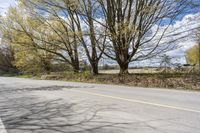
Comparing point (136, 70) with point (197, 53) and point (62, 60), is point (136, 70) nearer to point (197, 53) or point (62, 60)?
point (62, 60)

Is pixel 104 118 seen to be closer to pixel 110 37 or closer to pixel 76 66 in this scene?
pixel 110 37

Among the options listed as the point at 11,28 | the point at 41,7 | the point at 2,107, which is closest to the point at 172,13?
the point at 41,7

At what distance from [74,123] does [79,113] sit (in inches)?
57.7

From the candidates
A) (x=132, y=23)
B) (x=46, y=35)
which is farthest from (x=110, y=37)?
(x=46, y=35)

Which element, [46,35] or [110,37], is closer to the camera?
[110,37]

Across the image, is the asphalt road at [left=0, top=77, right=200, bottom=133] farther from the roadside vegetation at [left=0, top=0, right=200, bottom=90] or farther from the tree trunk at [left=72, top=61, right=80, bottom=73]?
the tree trunk at [left=72, top=61, right=80, bottom=73]

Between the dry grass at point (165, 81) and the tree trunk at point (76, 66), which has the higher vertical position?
the tree trunk at point (76, 66)

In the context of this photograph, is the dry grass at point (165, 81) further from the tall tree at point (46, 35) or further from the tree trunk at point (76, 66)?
the tree trunk at point (76, 66)

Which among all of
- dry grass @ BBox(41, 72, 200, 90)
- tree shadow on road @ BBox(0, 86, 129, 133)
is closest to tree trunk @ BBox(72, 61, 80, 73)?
dry grass @ BBox(41, 72, 200, 90)

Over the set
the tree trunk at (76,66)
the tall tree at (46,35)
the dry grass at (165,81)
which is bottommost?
the dry grass at (165,81)

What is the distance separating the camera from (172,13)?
902 inches

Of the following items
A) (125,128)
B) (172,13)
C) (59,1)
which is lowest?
(125,128)

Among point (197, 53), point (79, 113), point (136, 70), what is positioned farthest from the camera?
point (197, 53)

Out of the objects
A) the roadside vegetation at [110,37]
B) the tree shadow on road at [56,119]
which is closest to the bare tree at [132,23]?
the roadside vegetation at [110,37]
